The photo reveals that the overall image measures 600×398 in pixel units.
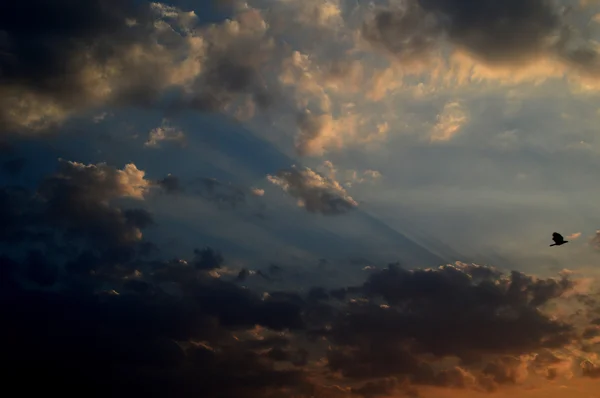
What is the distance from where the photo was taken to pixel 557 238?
137m
